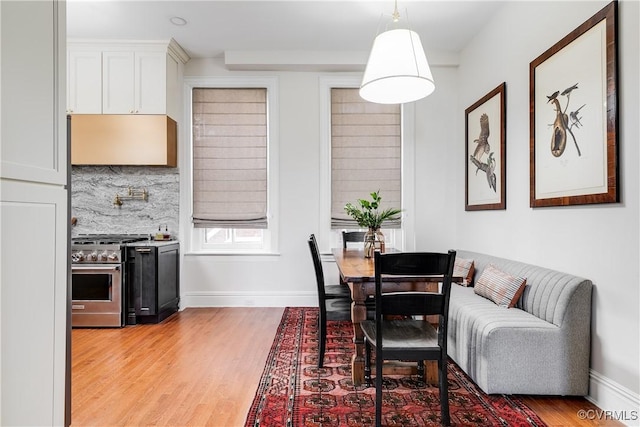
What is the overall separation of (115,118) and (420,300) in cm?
376

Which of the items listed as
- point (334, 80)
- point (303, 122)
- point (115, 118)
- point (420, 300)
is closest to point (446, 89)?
point (334, 80)

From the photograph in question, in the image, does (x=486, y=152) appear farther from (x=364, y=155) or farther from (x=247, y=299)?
(x=247, y=299)

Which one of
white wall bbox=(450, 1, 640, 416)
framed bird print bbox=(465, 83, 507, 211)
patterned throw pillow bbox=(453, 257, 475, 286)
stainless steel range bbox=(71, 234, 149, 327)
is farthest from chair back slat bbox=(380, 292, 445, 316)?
stainless steel range bbox=(71, 234, 149, 327)

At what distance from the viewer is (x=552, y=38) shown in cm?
267

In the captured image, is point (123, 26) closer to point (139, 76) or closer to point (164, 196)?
point (139, 76)

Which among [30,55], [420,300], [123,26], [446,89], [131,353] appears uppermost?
[123,26]

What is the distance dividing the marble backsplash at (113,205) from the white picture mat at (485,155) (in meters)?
3.39

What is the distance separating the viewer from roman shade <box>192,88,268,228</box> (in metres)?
4.48

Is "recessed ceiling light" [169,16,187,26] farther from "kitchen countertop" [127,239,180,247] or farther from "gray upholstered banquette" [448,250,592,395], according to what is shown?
"gray upholstered banquette" [448,250,592,395]

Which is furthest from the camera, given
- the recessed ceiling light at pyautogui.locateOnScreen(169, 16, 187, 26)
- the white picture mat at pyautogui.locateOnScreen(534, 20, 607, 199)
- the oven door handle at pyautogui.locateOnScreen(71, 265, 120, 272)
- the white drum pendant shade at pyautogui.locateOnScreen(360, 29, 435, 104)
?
the oven door handle at pyautogui.locateOnScreen(71, 265, 120, 272)

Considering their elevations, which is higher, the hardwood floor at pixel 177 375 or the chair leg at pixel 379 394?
the chair leg at pixel 379 394

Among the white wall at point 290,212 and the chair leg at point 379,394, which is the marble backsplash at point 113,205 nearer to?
the white wall at point 290,212

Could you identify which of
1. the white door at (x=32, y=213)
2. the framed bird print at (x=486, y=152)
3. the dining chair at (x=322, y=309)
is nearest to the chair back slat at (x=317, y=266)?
the dining chair at (x=322, y=309)

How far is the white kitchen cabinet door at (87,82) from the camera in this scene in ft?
13.3
